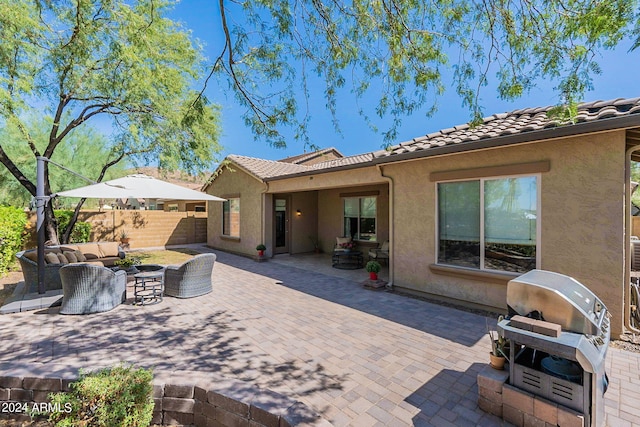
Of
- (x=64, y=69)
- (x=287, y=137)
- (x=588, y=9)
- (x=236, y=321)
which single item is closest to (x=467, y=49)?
(x=588, y=9)

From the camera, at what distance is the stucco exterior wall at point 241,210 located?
44.3 ft

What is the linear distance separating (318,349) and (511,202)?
4.90 meters

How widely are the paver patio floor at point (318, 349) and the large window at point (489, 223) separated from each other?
1297mm

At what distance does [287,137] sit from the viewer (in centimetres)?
564

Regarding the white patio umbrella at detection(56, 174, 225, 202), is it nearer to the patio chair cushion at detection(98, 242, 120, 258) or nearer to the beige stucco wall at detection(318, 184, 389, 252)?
the patio chair cushion at detection(98, 242, 120, 258)

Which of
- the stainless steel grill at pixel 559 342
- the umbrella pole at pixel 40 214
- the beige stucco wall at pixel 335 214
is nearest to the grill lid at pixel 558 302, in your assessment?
the stainless steel grill at pixel 559 342

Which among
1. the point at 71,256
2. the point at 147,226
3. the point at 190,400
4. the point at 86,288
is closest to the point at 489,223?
the point at 190,400

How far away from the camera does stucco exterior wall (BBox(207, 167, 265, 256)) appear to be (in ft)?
44.3

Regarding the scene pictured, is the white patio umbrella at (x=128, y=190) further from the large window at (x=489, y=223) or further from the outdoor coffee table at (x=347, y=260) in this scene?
the large window at (x=489, y=223)

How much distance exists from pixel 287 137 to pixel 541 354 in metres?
5.04

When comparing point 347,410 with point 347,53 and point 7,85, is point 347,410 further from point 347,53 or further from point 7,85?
point 7,85

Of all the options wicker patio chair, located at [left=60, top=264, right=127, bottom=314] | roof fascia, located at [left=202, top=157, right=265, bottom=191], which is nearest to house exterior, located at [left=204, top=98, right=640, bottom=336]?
roof fascia, located at [left=202, top=157, right=265, bottom=191]

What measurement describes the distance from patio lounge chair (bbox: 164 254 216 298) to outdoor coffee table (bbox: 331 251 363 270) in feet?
17.7

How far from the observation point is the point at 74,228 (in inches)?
548
